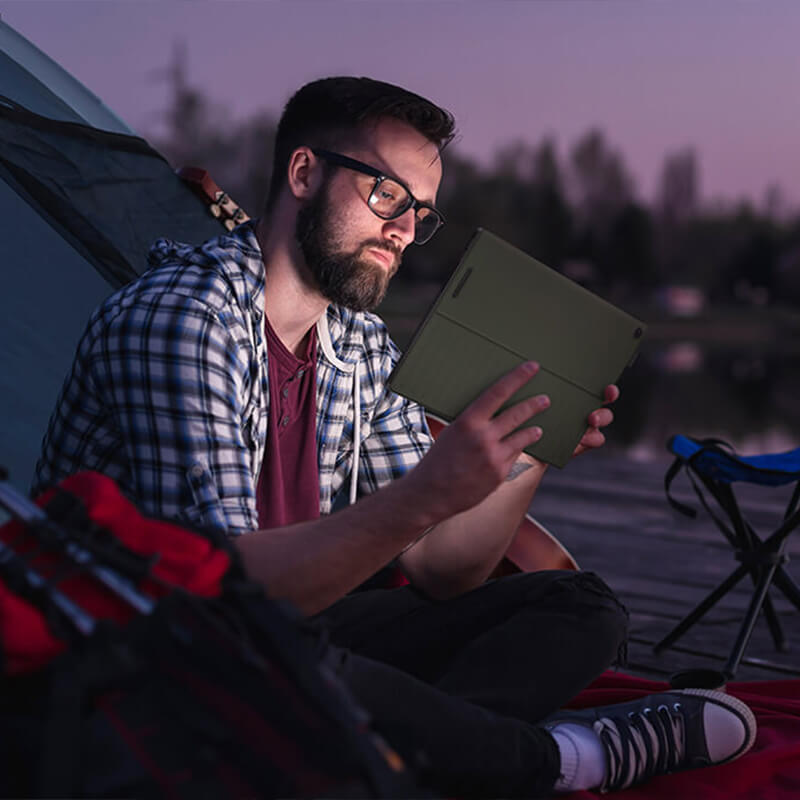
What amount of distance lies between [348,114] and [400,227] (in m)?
0.22

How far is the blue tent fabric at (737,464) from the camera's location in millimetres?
2492

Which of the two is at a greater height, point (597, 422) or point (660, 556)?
point (597, 422)

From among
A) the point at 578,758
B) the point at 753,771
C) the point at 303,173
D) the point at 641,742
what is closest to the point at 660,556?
the point at 753,771

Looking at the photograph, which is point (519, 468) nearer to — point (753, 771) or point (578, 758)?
point (578, 758)

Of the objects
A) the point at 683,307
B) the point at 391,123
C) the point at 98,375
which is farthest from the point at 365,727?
the point at 683,307

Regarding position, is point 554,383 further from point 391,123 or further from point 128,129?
point 128,129

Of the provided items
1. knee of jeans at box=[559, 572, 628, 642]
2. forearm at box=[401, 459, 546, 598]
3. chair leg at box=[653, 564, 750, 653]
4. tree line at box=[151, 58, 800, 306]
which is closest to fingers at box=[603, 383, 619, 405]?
forearm at box=[401, 459, 546, 598]

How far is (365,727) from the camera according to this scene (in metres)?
0.86

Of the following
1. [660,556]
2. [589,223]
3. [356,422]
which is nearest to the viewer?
[356,422]

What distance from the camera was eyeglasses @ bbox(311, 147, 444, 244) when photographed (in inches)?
66.7

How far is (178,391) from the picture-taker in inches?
55.7

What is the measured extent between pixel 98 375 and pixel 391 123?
2.24 ft

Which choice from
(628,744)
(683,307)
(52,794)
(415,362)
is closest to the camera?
(52,794)

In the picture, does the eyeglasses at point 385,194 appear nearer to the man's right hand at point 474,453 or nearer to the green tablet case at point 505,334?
the green tablet case at point 505,334
